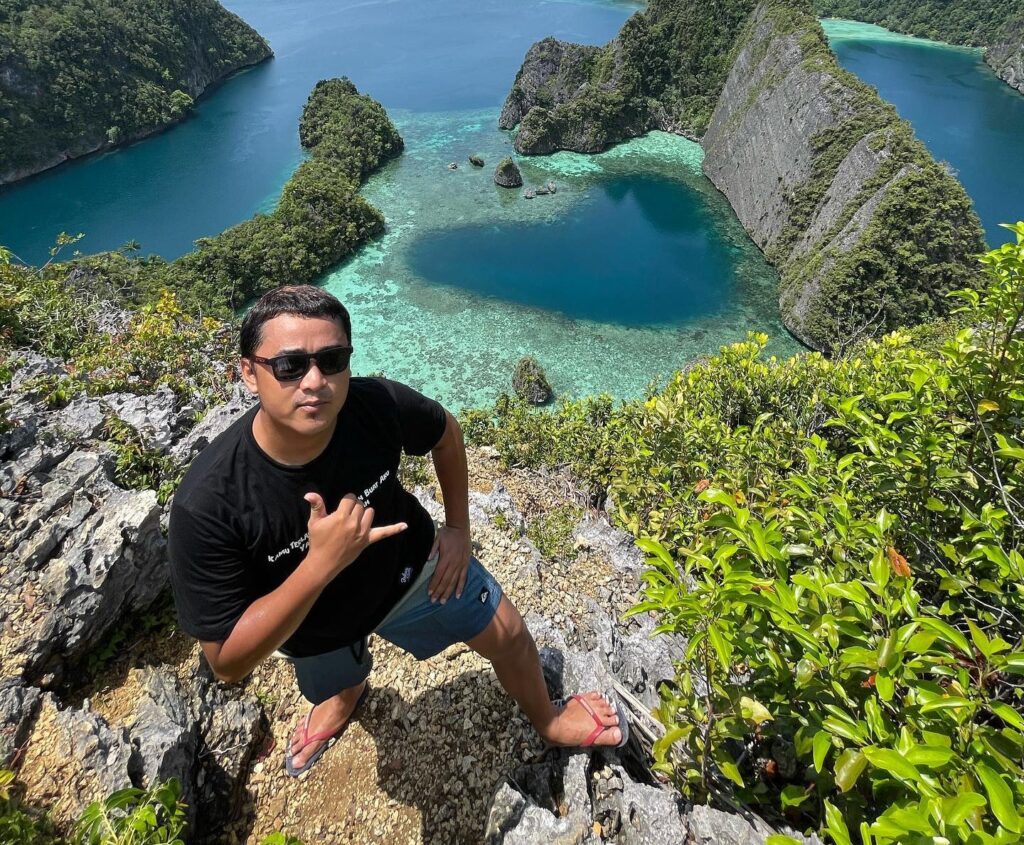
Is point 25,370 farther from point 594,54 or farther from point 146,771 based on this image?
point 594,54

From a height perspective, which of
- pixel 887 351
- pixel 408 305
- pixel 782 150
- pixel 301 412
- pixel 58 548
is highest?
pixel 301 412

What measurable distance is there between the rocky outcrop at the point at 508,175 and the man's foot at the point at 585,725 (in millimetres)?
46532

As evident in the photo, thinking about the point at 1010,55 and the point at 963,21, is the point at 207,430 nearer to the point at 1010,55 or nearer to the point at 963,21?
the point at 1010,55

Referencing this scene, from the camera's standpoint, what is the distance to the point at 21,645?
4.06 m

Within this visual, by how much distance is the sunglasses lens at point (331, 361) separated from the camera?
2205 mm

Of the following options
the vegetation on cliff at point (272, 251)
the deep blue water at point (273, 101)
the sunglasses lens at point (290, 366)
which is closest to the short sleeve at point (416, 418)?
the sunglasses lens at point (290, 366)

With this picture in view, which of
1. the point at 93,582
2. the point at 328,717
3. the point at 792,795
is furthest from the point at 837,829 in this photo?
the point at 93,582

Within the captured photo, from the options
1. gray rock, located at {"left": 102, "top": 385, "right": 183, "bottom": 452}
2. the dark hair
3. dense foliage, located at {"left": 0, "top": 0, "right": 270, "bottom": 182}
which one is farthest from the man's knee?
dense foliage, located at {"left": 0, "top": 0, "right": 270, "bottom": 182}

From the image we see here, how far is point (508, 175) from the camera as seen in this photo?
44625 millimetres

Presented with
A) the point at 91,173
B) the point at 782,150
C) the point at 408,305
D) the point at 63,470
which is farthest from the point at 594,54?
the point at 63,470

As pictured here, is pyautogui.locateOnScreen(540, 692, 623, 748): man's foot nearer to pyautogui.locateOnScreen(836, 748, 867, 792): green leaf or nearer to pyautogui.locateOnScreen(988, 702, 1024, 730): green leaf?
pyautogui.locateOnScreen(836, 748, 867, 792): green leaf

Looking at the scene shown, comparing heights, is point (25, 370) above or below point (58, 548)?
below

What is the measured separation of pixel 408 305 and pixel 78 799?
29.8 meters

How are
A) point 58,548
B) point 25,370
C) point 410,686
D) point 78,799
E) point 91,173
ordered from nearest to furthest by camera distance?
1. point 78,799
2. point 410,686
3. point 58,548
4. point 25,370
5. point 91,173
